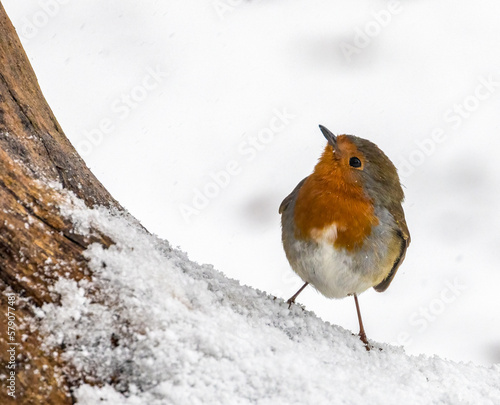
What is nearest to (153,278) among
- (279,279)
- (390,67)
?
(279,279)

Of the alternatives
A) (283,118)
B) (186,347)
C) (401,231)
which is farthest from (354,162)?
(283,118)

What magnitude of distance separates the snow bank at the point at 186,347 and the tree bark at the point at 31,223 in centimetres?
4

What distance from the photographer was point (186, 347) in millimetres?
1697

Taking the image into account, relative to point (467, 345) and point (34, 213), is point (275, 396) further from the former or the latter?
point (467, 345)

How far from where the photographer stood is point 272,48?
203 inches

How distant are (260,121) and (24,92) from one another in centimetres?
278

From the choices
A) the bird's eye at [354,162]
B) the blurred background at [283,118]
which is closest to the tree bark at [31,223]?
the bird's eye at [354,162]

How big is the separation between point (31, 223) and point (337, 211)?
1202 millimetres

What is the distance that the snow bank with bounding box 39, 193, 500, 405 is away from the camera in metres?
1.63

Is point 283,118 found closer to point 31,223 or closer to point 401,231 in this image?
point 401,231

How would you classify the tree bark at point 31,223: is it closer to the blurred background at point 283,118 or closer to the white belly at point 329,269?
the white belly at point 329,269

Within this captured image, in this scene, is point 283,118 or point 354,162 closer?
point 354,162

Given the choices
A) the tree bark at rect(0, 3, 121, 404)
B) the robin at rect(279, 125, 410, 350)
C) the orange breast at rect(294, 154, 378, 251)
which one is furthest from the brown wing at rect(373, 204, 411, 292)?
the tree bark at rect(0, 3, 121, 404)

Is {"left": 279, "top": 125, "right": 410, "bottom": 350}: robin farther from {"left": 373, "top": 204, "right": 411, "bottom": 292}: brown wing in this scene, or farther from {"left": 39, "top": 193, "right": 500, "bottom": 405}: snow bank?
{"left": 39, "top": 193, "right": 500, "bottom": 405}: snow bank
